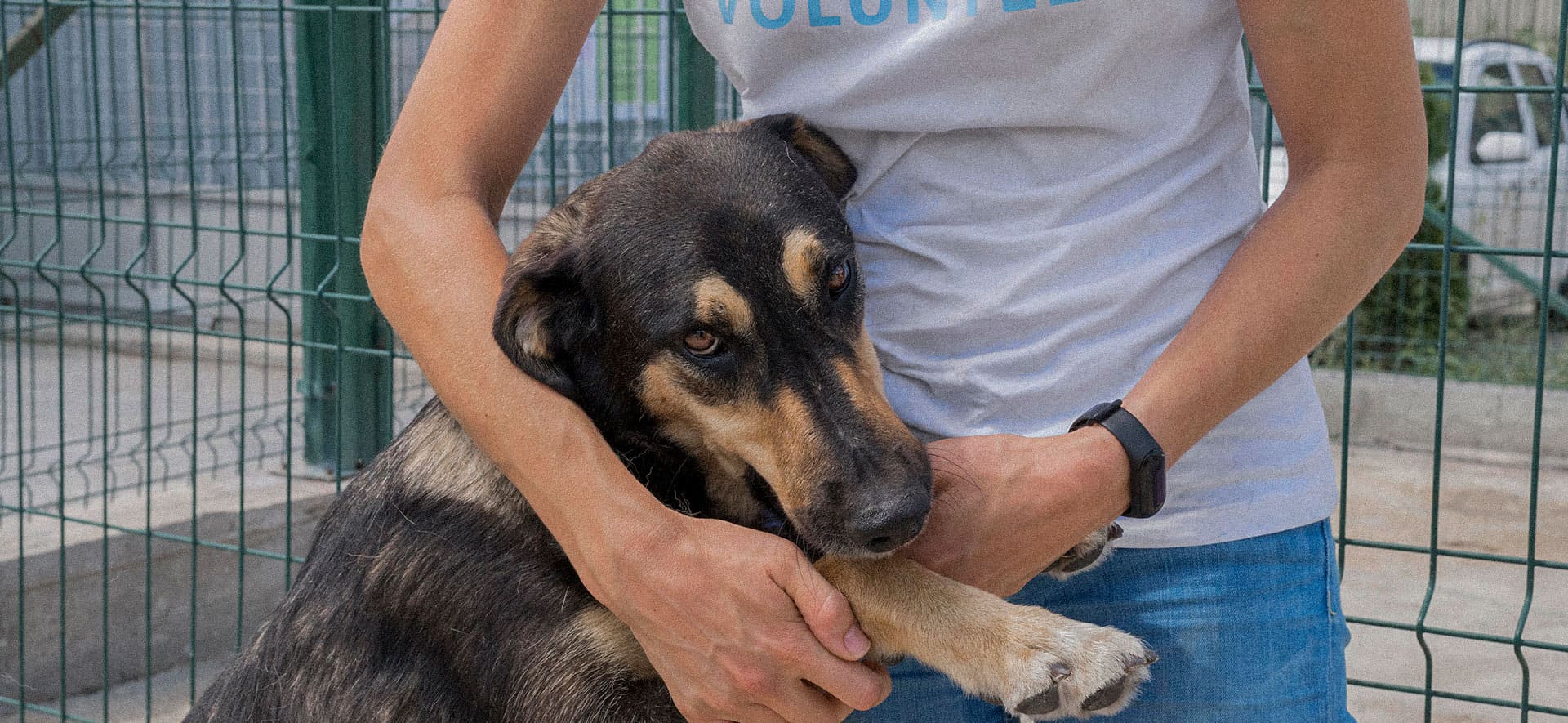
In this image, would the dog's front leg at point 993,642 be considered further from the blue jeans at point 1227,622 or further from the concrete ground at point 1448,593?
the concrete ground at point 1448,593

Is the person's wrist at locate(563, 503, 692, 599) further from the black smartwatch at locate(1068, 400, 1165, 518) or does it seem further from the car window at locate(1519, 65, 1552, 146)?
the car window at locate(1519, 65, 1552, 146)

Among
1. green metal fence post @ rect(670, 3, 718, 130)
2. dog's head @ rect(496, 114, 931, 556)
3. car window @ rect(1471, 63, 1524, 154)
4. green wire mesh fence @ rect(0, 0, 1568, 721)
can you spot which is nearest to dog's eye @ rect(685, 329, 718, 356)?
dog's head @ rect(496, 114, 931, 556)

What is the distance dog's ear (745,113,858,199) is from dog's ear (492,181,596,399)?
0.96 feet

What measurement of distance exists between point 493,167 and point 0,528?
4.26 metres

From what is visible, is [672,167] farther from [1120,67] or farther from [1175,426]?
[1175,426]

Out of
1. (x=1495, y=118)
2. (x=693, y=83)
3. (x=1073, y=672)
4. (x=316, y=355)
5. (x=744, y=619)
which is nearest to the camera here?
(x=744, y=619)

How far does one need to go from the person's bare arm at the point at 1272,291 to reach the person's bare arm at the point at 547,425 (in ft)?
0.76

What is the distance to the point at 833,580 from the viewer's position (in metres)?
1.83

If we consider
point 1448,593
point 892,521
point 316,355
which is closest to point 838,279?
point 892,521

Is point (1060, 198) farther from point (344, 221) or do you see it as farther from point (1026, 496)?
point (344, 221)

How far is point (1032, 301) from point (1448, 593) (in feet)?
18.2

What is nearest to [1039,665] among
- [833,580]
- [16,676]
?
[833,580]

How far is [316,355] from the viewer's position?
5.63m

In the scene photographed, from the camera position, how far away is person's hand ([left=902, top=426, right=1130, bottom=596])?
1615 mm
